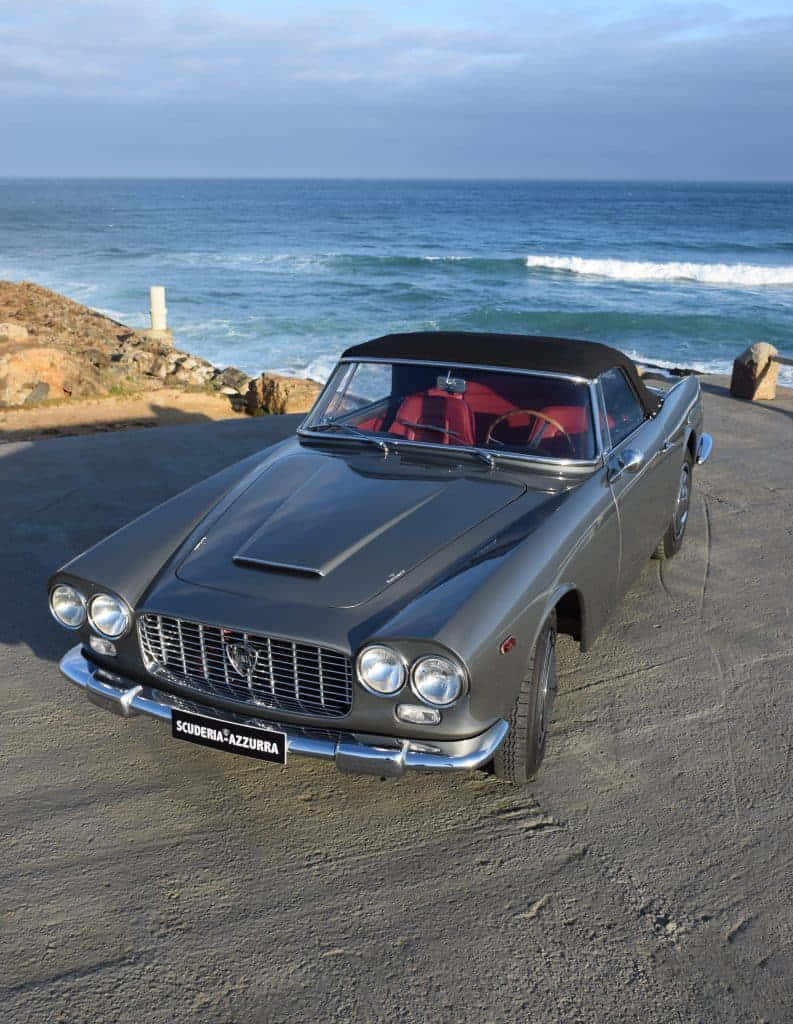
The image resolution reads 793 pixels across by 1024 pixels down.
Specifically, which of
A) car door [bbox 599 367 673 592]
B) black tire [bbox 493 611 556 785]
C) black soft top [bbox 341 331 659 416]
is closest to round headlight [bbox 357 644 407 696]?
black tire [bbox 493 611 556 785]

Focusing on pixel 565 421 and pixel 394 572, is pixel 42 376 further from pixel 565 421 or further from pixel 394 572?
pixel 394 572

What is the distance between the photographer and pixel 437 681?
3.27m

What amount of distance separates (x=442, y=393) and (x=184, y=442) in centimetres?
483

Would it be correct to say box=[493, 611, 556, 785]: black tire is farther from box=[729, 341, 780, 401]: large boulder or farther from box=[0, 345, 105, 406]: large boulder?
box=[0, 345, 105, 406]: large boulder

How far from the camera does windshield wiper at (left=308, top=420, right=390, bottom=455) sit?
4828 mm

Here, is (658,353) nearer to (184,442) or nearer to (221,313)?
(221,313)

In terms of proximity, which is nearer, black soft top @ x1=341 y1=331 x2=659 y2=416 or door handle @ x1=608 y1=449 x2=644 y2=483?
door handle @ x1=608 y1=449 x2=644 y2=483

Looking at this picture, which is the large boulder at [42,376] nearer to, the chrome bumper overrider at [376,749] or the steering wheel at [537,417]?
the steering wheel at [537,417]

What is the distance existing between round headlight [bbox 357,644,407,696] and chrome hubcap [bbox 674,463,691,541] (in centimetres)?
331

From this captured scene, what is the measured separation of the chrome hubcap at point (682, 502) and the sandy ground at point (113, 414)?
6759 mm

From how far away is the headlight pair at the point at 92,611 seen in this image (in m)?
3.73

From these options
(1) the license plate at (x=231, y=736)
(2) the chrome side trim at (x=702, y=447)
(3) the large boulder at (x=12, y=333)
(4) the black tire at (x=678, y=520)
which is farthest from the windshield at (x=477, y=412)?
(3) the large boulder at (x=12, y=333)

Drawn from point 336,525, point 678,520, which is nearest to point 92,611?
point 336,525

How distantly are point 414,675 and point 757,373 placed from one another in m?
9.11
